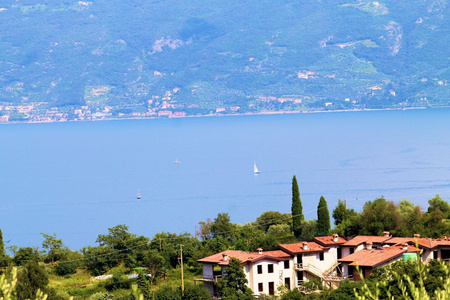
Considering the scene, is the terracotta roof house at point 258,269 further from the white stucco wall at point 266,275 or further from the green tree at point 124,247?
the green tree at point 124,247

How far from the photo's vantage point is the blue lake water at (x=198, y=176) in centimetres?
6688

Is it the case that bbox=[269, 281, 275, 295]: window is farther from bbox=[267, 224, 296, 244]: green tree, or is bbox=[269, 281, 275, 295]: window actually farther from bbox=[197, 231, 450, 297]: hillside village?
bbox=[267, 224, 296, 244]: green tree

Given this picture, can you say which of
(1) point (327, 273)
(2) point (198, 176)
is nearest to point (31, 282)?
(1) point (327, 273)

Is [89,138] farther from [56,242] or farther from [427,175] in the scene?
[56,242]

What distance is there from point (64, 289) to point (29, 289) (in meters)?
4.50

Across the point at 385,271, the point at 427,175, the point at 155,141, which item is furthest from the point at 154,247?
the point at 155,141

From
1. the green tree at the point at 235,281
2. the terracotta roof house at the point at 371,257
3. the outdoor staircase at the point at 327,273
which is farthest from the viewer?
the outdoor staircase at the point at 327,273

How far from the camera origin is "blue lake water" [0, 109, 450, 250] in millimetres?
66875

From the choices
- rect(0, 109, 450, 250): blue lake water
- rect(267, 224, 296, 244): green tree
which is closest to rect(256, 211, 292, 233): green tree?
rect(267, 224, 296, 244): green tree

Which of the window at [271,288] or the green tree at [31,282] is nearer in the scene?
the green tree at [31,282]

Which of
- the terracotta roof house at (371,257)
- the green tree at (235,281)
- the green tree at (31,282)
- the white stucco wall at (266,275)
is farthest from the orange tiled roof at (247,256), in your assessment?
the green tree at (31,282)

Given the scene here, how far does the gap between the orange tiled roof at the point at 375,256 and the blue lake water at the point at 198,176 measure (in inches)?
1173

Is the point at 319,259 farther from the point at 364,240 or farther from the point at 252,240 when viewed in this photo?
the point at 252,240

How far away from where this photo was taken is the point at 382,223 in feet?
110
